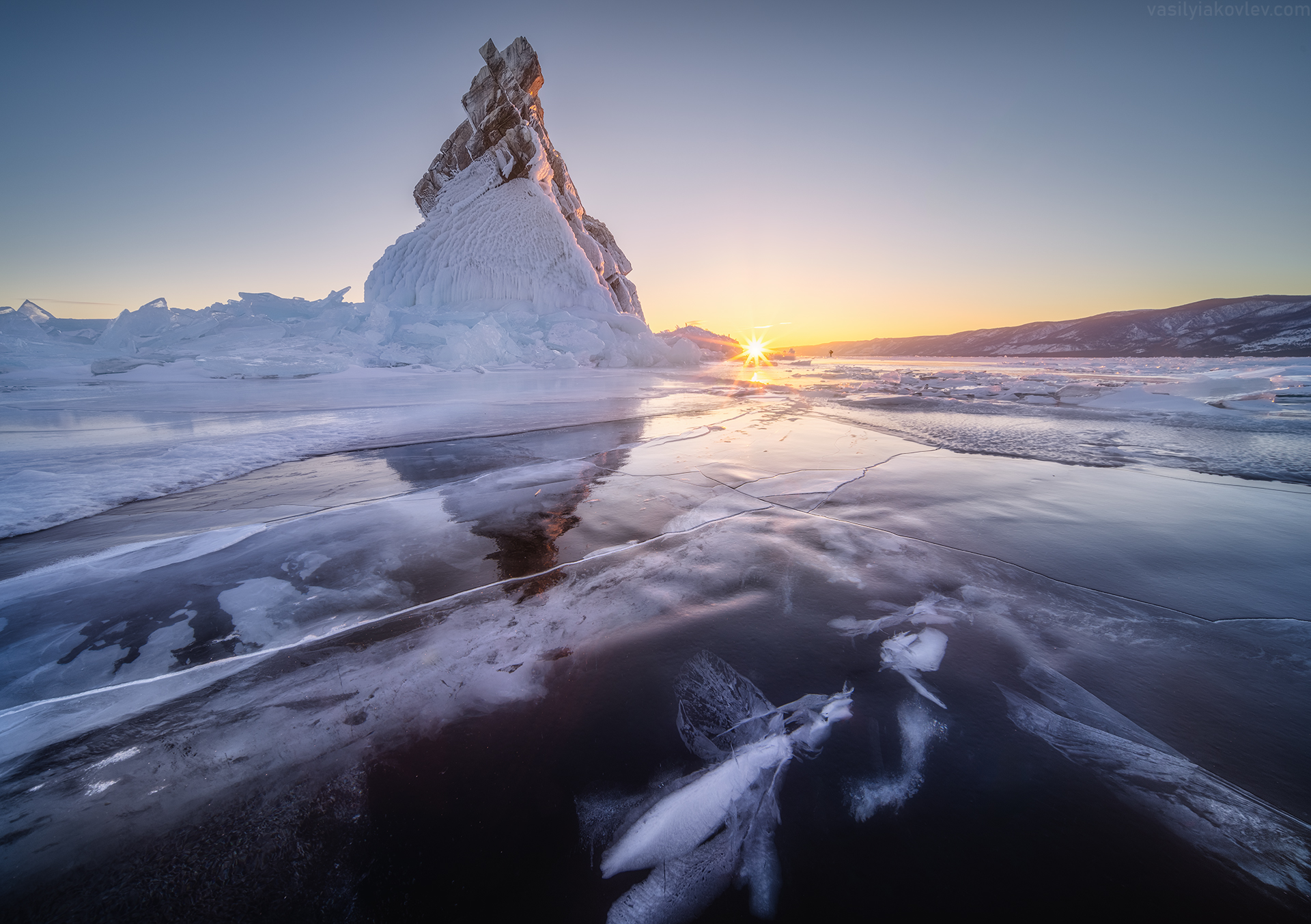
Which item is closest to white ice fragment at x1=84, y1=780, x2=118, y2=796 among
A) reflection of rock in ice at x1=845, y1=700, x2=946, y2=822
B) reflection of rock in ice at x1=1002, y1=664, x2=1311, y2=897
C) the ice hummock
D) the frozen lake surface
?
the frozen lake surface

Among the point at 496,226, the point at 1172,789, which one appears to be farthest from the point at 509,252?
the point at 1172,789

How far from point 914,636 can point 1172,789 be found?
639 millimetres

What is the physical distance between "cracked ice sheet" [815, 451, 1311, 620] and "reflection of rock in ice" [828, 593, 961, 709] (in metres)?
0.76

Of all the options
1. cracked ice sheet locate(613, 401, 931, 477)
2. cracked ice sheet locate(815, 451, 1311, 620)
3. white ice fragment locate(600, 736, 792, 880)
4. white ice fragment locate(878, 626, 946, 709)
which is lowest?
cracked ice sheet locate(815, 451, 1311, 620)

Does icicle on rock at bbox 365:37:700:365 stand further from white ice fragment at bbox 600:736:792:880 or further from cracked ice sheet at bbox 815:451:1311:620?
white ice fragment at bbox 600:736:792:880

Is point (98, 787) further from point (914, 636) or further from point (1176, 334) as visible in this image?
point (1176, 334)

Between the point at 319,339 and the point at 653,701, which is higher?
the point at 319,339

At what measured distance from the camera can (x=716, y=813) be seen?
3.26 feet

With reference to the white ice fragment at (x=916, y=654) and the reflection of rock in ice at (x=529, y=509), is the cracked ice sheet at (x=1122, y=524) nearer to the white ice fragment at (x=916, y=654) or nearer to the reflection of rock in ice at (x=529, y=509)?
the white ice fragment at (x=916, y=654)

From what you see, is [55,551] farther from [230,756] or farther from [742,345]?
[742,345]

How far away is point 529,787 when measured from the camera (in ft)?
3.40

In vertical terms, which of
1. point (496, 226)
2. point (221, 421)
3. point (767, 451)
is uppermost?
point (496, 226)

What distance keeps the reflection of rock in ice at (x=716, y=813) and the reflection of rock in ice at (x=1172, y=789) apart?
56cm

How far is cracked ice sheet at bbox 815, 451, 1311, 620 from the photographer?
1.95 m
